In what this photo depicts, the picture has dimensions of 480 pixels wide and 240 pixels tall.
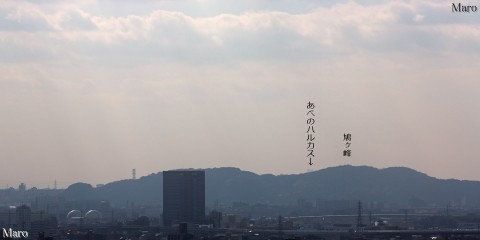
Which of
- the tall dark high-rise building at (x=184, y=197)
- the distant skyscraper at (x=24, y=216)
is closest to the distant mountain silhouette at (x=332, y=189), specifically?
the tall dark high-rise building at (x=184, y=197)

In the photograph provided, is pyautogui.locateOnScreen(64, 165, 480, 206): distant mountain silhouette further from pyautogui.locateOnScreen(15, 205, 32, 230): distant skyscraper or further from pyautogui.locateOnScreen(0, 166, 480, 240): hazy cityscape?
pyautogui.locateOnScreen(15, 205, 32, 230): distant skyscraper

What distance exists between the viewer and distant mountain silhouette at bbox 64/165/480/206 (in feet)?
607

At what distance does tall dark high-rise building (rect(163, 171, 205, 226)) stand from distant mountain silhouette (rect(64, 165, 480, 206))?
79.4 m

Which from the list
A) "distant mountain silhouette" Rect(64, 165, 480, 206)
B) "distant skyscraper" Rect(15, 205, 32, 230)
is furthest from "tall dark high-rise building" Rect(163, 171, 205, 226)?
"distant mountain silhouette" Rect(64, 165, 480, 206)

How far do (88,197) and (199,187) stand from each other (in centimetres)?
9128

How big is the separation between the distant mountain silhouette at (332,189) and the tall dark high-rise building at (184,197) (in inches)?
3128

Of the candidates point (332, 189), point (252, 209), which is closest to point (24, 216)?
point (252, 209)

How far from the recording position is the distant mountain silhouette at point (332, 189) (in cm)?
18512

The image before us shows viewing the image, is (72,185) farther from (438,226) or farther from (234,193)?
(438,226)

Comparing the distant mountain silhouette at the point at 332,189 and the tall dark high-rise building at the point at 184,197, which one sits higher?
the distant mountain silhouette at the point at 332,189

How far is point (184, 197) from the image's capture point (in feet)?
332

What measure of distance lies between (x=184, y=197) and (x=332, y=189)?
91.9 metres

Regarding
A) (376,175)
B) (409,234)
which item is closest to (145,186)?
(376,175)

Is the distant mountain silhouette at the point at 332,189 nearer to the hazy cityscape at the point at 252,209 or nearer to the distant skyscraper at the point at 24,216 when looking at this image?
the hazy cityscape at the point at 252,209
